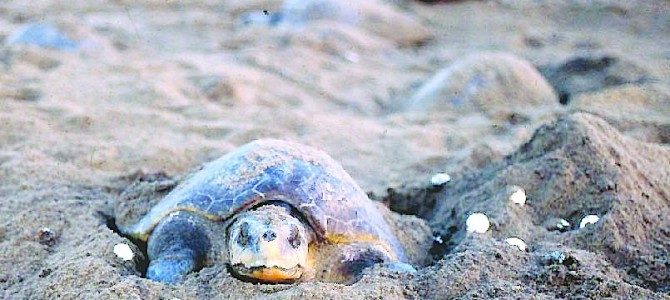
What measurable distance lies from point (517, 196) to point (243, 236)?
1205 mm

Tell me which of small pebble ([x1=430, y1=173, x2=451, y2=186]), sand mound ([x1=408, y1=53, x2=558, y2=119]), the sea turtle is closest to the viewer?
the sea turtle

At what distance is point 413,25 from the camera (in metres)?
7.21

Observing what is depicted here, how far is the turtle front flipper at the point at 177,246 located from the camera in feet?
7.48

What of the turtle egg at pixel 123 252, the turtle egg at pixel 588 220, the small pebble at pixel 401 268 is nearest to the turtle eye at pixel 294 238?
the small pebble at pixel 401 268

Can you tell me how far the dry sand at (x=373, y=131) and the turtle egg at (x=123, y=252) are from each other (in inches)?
1.4

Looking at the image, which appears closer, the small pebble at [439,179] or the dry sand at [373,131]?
the dry sand at [373,131]

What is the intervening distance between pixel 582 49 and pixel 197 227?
497 centimetres

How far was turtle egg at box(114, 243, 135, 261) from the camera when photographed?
2.44 metres

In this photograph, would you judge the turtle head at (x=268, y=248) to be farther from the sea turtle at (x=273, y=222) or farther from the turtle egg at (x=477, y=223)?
the turtle egg at (x=477, y=223)

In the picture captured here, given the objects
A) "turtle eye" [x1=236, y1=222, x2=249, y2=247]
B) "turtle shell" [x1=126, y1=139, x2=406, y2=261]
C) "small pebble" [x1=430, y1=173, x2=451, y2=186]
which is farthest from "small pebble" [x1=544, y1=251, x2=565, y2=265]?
"small pebble" [x1=430, y1=173, x2=451, y2=186]

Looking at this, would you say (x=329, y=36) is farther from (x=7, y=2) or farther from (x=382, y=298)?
(x=382, y=298)

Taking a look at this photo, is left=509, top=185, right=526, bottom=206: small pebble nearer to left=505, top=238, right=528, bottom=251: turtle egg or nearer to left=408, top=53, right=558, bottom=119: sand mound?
left=505, top=238, right=528, bottom=251: turtle egg

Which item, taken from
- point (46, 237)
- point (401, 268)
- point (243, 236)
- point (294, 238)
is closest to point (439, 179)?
point (401, 268)

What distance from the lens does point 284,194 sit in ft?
7.80
